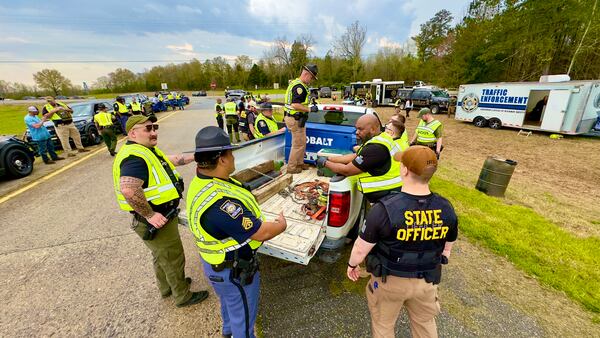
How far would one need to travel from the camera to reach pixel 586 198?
19.6 ft

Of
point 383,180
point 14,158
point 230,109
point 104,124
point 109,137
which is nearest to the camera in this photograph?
point 383,180

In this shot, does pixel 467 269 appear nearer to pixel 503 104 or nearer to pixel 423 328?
pixel 423 328

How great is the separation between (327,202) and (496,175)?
5028 millimetres

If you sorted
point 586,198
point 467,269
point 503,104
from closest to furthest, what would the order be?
point 467,269 → point 586,198 → point 503,104

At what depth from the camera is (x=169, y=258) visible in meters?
2.59

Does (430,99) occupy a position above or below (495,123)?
above

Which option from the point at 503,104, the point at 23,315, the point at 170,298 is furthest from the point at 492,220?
the point at 503,104

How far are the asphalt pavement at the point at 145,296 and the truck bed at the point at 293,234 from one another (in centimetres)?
73

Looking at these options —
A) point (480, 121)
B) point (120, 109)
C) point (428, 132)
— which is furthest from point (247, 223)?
point (480, 121)

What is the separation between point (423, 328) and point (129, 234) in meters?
4.37

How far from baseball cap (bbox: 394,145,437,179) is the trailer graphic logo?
16914mm

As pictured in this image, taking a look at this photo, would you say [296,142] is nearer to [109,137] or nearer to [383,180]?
[383,180]

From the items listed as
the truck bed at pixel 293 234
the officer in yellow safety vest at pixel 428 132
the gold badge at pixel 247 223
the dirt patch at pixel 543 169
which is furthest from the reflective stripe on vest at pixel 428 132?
the gold badge at pixel 247 223

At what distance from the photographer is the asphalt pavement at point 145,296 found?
99.2 inches
